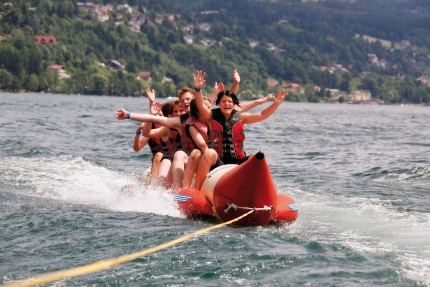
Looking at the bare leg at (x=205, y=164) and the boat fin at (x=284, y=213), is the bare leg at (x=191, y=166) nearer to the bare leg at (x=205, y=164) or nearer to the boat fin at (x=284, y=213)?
the bare leg at (x=205, y=164)

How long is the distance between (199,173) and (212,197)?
0.57 metres

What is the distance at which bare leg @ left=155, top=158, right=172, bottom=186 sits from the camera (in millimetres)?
11074

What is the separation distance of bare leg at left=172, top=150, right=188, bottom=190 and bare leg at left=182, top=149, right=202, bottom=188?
0.22m

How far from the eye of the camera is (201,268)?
23.4 ft

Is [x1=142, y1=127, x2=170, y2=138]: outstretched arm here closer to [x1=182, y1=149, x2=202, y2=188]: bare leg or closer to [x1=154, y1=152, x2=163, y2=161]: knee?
[x1=154, y1=152, x2=163, y2=161]: knee

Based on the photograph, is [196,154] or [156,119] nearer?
[196,154]

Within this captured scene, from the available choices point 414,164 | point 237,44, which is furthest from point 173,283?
point 237,44

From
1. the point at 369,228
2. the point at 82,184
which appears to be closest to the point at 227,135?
the point at 369,228

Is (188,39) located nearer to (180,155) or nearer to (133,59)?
(133,59)

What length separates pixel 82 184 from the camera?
1345cm

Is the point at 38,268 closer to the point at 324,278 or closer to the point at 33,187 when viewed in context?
the point at 324,278

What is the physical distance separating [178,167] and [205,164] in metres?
0.79

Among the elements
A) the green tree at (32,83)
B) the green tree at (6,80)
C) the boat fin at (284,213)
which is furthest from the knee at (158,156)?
the green tree at (32,83)

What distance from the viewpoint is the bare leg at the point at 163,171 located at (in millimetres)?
11074
